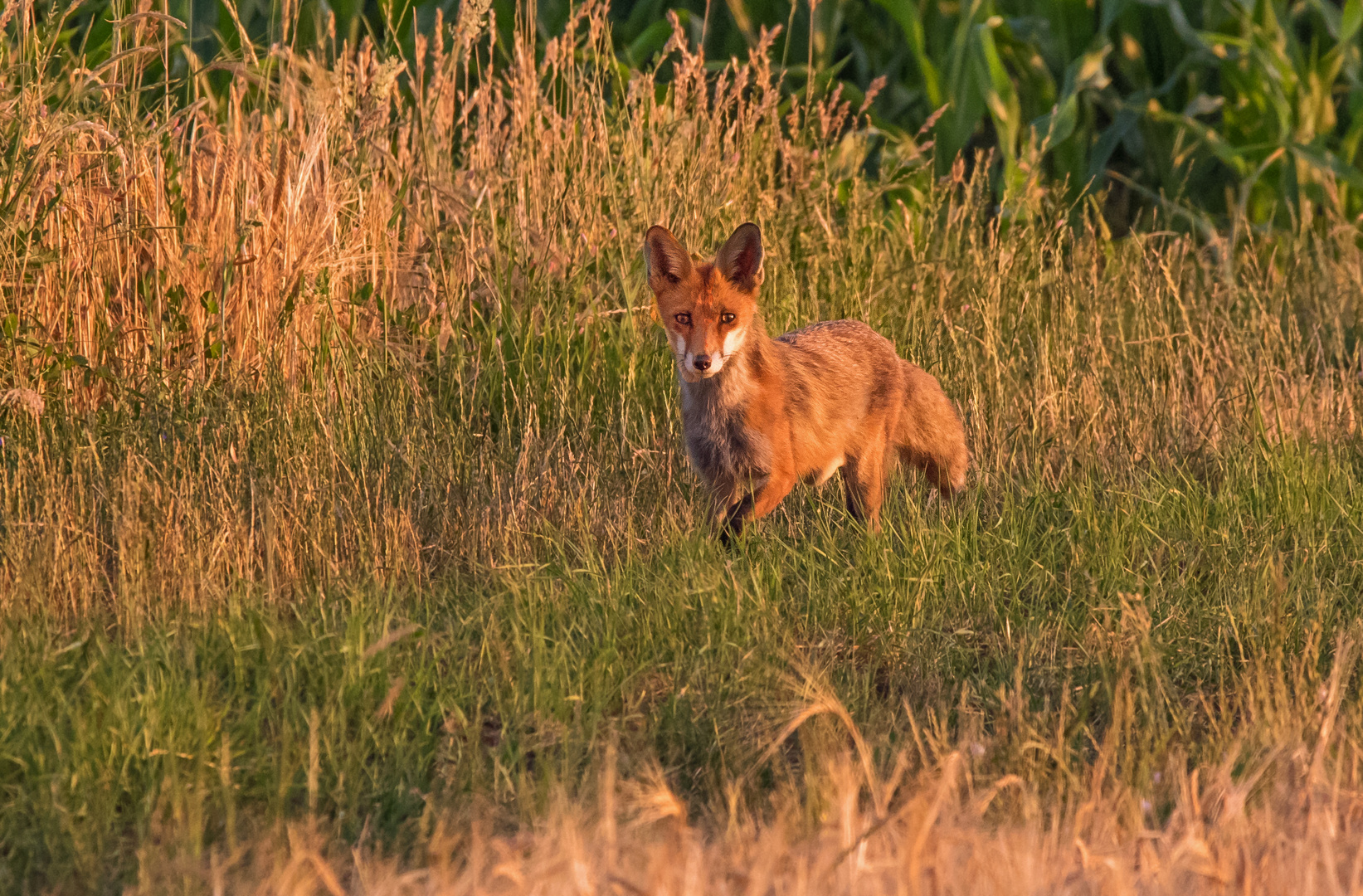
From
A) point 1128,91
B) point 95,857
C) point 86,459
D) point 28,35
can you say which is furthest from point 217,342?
point 1128,91

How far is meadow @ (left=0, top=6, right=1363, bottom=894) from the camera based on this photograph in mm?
2963

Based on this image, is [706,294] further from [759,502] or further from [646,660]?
[646,660]

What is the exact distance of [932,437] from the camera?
5566 millimetres

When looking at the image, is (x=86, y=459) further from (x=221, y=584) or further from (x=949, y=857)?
(x=949, y=857)

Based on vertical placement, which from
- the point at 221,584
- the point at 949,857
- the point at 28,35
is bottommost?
the point at 221,584

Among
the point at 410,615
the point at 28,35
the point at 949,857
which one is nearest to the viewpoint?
the point at 949,857

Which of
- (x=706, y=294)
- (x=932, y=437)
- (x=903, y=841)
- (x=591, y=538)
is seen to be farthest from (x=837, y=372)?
(x=903, y=841)

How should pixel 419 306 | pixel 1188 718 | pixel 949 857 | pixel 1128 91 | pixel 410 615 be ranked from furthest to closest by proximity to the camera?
1. pixel 1128 91
2. pixel 419 306
3. pixel 410 615
4. pixel 1188 718
5. pixel 949 857

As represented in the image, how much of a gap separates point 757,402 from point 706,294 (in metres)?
0.42

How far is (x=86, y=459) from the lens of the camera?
16.0ft

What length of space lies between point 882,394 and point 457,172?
234 centimetres

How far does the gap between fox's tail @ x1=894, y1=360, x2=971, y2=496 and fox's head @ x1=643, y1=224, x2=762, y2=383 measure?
2.98 feet

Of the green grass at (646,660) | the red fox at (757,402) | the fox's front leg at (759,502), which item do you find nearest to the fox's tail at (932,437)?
the red fox at (757,402)

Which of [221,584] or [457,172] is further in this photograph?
[457,172]
